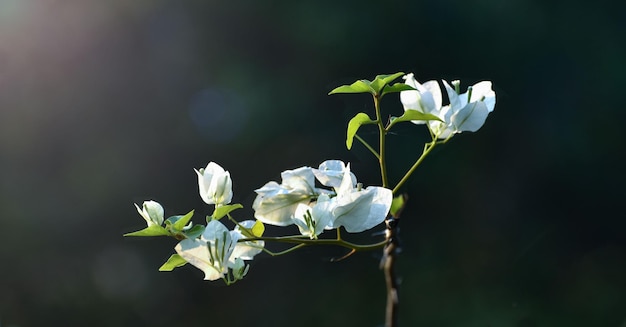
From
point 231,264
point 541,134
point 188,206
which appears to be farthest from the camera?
point 541,134

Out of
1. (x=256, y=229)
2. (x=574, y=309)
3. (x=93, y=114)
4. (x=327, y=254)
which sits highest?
(x=256, y=229)

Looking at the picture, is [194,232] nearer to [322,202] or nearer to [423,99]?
[322,202]

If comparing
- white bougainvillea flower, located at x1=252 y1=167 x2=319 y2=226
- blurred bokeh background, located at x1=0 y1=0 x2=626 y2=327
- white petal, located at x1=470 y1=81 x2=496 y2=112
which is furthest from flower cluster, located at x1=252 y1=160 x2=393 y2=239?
blurred bokeh background, located at x1=0 y1=0 x2=626 y2=327

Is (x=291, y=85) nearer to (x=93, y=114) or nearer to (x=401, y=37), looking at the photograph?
(x=401, y=37)

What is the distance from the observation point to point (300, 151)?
1299mm

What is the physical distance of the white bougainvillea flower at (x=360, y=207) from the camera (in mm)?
426

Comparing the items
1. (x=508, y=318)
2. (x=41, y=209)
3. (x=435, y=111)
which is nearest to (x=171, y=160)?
(x=41, y=209)

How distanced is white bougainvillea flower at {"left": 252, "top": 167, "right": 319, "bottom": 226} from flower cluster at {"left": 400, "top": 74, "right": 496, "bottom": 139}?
0.31 ft

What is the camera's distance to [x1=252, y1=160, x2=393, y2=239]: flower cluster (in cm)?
43

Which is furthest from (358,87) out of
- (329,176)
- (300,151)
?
(300,151)

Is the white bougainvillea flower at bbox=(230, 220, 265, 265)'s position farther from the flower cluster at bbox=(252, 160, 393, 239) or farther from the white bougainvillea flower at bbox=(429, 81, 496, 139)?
the white bougainvillea flower at bbox=(429, 81, 496, 139)

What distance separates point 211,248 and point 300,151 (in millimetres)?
896

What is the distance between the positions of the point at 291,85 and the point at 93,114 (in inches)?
16.0

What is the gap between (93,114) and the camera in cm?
127
